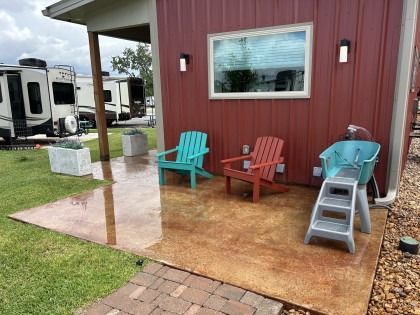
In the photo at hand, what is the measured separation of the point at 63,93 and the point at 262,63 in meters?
8.58

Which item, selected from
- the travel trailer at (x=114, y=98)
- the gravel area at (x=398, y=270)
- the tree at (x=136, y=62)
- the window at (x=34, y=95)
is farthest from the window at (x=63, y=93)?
the tree at (x=136, y=62)

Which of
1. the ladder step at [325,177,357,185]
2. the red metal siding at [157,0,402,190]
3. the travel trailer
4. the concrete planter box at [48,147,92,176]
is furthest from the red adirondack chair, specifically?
the travel trailer

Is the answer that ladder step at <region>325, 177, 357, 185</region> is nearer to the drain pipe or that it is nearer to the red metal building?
the drain pipe

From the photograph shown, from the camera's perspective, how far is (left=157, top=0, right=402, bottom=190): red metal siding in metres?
3.63

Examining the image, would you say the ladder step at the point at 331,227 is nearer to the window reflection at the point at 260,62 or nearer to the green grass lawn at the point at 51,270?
the green grass lawn at the point at 51,270

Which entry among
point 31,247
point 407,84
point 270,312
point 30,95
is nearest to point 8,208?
point 31,247

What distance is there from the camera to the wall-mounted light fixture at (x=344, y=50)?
367cm

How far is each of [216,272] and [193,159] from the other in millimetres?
2232

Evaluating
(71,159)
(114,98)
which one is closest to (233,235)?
(71,159)

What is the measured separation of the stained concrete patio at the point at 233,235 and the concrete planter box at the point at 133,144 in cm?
239

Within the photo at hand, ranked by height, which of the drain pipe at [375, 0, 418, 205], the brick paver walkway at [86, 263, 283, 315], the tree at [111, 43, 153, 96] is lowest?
the brick paver walkway at [86, 263, 283, 315]

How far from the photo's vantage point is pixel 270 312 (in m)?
1.89

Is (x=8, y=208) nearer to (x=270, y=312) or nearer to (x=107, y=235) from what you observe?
(x=107, y=235)

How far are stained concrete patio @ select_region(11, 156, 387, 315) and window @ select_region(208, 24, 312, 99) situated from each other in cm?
135
